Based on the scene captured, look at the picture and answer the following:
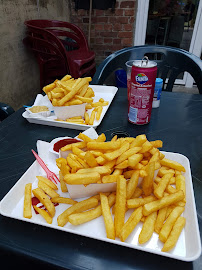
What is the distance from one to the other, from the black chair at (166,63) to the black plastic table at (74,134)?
38 cm

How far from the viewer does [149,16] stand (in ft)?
12.8

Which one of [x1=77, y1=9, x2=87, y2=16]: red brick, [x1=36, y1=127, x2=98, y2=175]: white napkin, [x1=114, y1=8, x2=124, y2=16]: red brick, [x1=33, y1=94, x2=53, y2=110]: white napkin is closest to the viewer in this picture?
[x1=36, y1=127, x2=98, y2=175]: white napkin

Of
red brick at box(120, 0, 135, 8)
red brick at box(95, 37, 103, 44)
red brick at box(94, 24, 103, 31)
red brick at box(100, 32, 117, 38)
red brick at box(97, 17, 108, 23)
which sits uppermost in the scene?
red brick at box(120, 0, 135, 8)

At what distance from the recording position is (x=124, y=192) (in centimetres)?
65

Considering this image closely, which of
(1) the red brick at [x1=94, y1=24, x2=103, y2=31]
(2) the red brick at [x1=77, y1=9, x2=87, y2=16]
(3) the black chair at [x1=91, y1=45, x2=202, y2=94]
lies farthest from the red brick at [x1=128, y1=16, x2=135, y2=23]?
(3) the black chair at [x1=91, y1=45, x2=202, y2=94]

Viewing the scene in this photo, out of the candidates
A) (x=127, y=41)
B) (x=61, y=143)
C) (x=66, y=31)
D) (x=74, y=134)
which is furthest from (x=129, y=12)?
(x=61, y=143)

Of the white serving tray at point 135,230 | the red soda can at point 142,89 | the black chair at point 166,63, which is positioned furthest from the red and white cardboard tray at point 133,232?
the black chair at point 166,63

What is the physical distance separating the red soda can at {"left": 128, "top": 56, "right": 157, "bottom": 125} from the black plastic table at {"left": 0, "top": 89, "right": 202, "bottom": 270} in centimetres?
8

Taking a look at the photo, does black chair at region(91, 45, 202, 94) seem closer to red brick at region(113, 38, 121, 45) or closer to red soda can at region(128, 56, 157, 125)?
red soda can at region(128, 56, 157, 125)

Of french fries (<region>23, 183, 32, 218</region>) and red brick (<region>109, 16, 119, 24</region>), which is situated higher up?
red brick (<region>109, 16, 119, 24</region>)

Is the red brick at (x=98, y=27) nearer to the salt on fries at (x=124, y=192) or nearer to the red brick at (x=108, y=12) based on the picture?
the red brick at (x=108, y=12)

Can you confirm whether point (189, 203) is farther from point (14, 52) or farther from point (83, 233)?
point (14, 52)

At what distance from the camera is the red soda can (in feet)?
3.42

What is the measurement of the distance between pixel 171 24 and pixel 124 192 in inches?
166
